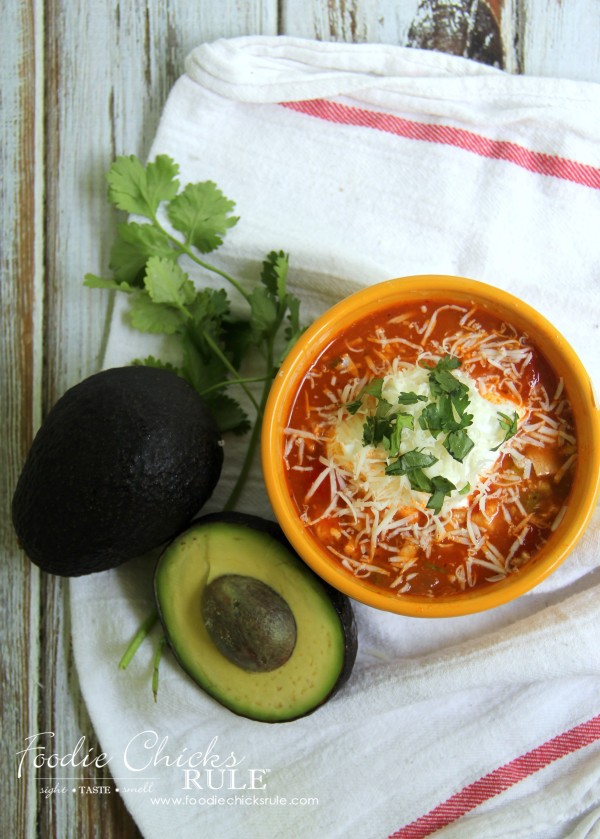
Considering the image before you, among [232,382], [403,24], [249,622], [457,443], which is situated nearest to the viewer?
[457,443]

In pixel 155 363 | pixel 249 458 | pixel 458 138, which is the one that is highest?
pixel 458 138

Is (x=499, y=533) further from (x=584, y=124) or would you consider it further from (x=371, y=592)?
(x=584, y=124)

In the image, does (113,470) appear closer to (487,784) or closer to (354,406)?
(354,406)

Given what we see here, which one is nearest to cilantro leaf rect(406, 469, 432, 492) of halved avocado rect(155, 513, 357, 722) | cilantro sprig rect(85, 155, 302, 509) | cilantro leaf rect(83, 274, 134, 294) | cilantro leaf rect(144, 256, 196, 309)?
Result: halved avocado rect(155, 513, 357, 722)

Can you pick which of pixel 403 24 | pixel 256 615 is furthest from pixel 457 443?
pixel 403 24

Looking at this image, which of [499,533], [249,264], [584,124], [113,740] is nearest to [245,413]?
[249,264]

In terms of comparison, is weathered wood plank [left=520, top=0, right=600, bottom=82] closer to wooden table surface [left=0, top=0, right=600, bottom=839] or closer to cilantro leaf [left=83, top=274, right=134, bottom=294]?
wooden table surface [left=0, top=0, right=600, bottom=839]

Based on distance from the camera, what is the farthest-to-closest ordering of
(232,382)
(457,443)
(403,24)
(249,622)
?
(403,24)
(232,382)
(249,622)
(457,443)
